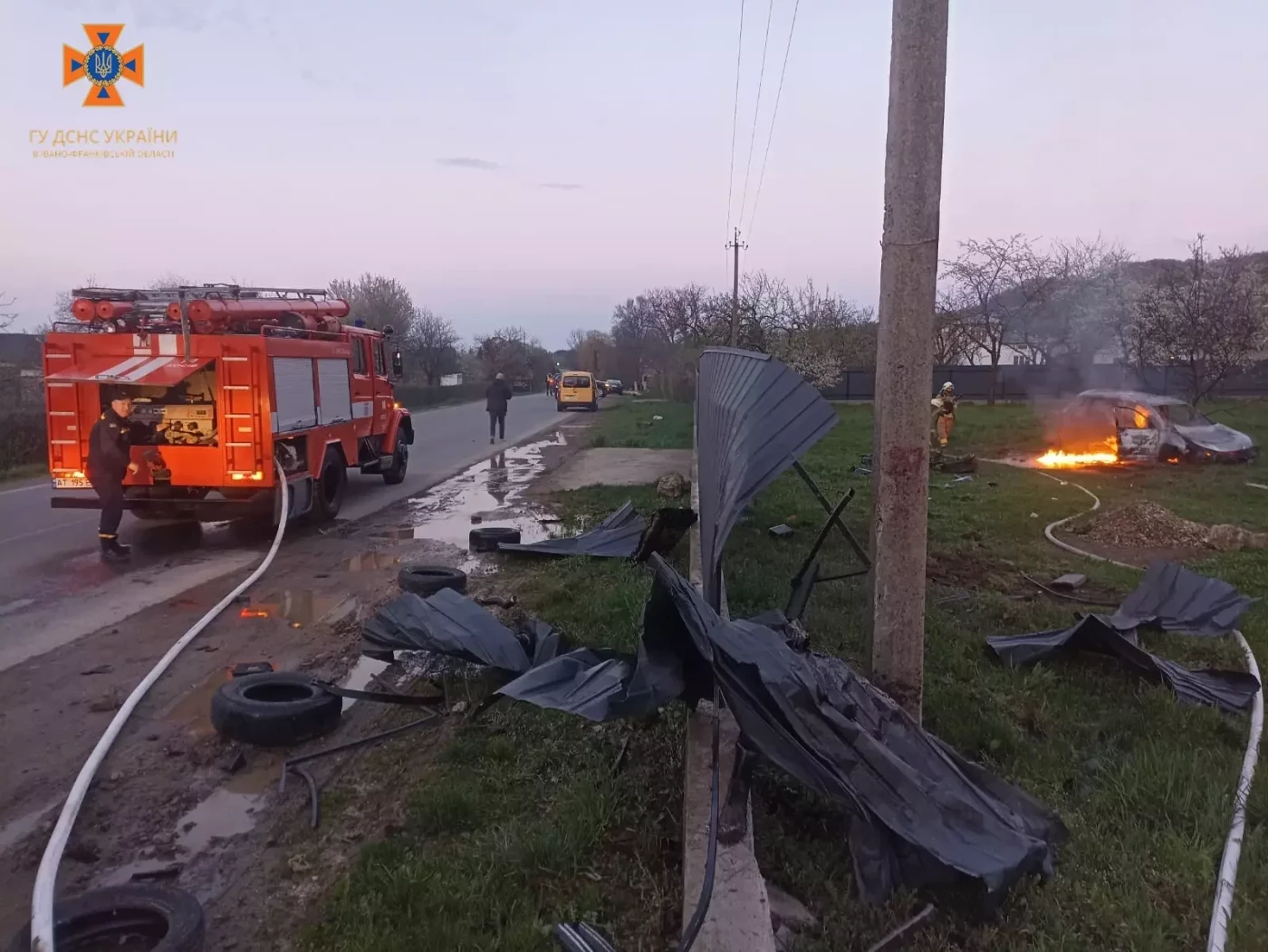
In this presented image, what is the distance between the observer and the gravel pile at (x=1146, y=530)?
1002 cm

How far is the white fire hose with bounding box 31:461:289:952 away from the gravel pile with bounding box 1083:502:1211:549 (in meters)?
9.22

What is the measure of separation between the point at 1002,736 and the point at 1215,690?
157cm

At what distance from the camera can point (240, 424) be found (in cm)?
1035

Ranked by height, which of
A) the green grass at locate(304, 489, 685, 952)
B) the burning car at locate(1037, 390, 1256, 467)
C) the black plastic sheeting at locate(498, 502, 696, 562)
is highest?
the burning car at locate(1037, 390, 1256, 467)

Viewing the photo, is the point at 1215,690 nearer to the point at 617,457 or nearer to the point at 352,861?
the point at 352,861

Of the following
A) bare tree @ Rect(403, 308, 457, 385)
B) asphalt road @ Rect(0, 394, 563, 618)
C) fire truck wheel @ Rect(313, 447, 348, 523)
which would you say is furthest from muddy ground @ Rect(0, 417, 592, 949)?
bare tree @ Rect(403, 308, 457, 385)

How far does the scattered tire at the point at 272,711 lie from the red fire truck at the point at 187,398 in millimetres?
5529

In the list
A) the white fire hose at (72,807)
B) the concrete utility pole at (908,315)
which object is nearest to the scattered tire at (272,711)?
the white fire hose at (72,807)

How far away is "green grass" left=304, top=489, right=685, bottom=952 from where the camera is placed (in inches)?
127

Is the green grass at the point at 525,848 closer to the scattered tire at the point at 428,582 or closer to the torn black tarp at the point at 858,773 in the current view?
the torn black tarp at the point at 858,773

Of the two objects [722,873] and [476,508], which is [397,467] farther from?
[722,873]

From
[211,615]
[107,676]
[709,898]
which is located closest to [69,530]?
[211,615]

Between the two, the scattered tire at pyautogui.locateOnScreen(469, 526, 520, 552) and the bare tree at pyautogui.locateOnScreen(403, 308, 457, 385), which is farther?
the bare tree at pyautogui.locateOnScreen(403, 308, 457, 385)

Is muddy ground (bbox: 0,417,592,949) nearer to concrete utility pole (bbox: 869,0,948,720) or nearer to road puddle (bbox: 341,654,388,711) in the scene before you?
road puddle (bbox: 341,654,388,711)
